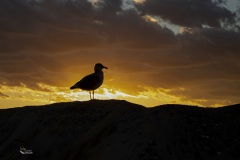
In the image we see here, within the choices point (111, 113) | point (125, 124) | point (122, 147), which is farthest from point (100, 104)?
point (122, 147)

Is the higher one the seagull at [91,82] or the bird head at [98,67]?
the bird head at [98,67]

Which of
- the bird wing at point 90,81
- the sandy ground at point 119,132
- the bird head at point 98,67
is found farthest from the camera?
the bird head at point 98,67

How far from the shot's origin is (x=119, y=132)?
38.7ft

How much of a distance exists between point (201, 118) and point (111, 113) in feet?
9.56

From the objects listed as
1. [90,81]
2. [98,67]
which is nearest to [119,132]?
[90,81]

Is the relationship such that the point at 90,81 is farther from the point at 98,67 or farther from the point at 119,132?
the point at 119,132

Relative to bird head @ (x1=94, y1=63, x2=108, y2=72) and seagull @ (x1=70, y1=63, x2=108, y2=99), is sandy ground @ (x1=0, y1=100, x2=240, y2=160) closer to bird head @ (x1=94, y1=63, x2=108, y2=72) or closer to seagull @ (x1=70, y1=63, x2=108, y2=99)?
seagull @ (x1=70, y1=63, x2=108, y2=99)

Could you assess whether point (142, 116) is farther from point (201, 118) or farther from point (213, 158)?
point (213, 158)

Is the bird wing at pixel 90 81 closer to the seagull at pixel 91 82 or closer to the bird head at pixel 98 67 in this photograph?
the seagull at pixel 91 82

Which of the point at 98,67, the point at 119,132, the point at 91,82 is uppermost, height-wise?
the point at 98,67

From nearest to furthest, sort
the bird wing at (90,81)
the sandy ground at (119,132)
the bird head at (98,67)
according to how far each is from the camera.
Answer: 1. the sandy ground at (119,132)
2. the bird wing at (90,81)
3. the bird head at (98,67)

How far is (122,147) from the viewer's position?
11.0 metres

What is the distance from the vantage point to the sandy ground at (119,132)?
10.6m

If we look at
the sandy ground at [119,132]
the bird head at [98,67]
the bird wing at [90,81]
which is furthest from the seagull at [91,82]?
the sandy ground at [119,132]
